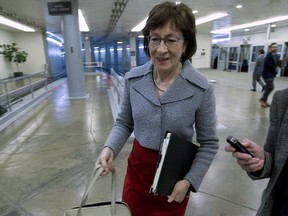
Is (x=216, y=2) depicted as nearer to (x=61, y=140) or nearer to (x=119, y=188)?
(x=61, y=140)

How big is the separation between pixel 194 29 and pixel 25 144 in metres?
3.78

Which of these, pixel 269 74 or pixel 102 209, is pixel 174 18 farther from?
pixel 269 74

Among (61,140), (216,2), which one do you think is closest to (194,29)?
(61,140)

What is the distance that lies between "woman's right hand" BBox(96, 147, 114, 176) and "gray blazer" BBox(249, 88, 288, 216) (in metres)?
0.67

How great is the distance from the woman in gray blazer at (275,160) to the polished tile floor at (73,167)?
1.35m

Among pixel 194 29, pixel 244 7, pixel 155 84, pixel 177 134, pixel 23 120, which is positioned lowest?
pixel 23 120

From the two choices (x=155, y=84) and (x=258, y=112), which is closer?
(x=155, y=84)

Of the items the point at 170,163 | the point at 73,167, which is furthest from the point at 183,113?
the point at 73,167

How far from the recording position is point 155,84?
1171 mm

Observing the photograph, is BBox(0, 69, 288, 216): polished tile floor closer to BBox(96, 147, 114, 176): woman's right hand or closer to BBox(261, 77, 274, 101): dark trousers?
BBox(261, 77, 274, 101): dark trousers

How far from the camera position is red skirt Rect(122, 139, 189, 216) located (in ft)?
3.85

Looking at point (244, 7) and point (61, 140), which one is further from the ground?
point (244, 7)

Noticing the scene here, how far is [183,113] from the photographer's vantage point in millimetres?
1065

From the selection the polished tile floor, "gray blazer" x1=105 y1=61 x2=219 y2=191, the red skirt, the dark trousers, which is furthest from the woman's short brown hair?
the dark trousers
